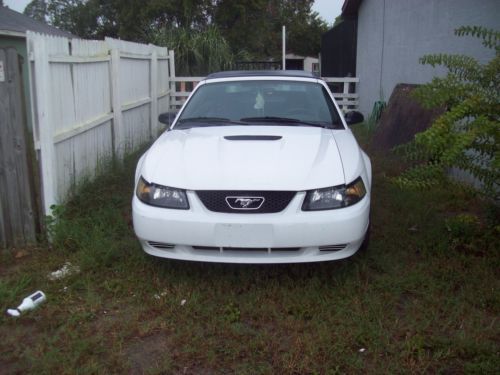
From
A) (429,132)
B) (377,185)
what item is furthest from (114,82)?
(429,132)

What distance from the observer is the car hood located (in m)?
3.58

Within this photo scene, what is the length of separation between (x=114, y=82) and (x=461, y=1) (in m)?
4.70

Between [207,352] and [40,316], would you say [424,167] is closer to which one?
[207,352]

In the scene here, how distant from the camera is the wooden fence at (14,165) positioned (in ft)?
14.2

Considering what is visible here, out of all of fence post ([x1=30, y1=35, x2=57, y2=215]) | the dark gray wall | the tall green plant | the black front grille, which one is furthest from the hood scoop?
the tall green plant

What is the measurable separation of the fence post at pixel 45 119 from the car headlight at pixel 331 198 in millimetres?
2442

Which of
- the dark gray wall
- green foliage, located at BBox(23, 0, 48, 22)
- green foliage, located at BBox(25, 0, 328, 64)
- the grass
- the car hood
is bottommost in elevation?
the grass

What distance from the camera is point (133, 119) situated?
332 inches

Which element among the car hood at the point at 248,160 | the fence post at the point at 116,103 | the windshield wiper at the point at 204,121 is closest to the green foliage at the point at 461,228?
the car hood at the point at 248,160

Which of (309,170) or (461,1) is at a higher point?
(461,1)

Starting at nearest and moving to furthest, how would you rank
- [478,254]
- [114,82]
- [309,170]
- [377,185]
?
[309,170], [478,254], [377,185], [114,82]

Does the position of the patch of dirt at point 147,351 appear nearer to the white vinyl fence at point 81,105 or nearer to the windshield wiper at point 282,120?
the white vinyl fence at point 81,105

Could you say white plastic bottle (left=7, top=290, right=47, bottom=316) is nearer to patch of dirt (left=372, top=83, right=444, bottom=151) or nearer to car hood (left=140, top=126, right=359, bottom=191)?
car hood (left=140, top=126, right=359, bottom=191)

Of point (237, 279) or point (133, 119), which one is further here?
point (133, 119)
